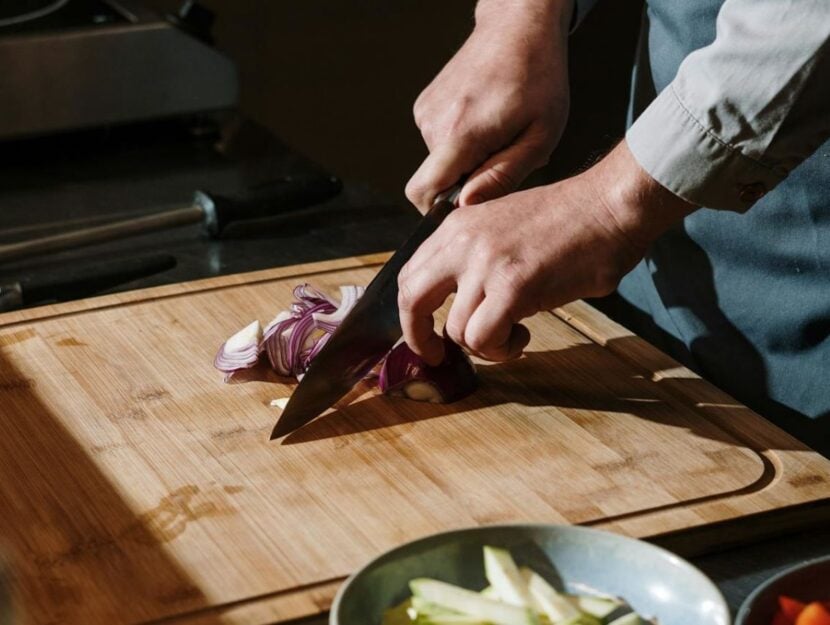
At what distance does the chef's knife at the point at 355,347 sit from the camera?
1211 millimetres

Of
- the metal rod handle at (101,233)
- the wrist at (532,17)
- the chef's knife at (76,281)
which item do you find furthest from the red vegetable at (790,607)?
the metal rod handle at (101,233)

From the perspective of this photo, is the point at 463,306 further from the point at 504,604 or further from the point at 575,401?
the point at 504,604

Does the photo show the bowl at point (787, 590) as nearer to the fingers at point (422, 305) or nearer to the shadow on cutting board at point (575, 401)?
the shadow on cutting board at point (575, 401)

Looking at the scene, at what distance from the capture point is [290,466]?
114cm

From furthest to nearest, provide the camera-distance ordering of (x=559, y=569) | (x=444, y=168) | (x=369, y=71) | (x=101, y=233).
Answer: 1. (x=369, y=71)
2. (x=101, y=233)
3. (x=444, y=168)
4. (x=559, y=569)

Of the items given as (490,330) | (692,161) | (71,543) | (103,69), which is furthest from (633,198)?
(103,69)

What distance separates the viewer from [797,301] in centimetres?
139

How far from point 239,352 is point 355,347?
119 mm

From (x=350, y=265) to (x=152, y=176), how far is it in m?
0.47

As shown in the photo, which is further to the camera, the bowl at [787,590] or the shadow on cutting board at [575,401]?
the shadow on cutting board at [575,401]

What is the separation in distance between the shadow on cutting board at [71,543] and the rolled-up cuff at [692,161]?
1.66ft

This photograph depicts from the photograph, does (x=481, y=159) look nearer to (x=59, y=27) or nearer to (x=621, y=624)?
(x=621, y=624)

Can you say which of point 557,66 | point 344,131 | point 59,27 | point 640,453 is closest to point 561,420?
point 640,453

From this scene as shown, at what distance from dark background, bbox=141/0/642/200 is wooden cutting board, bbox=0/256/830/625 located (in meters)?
1.34
